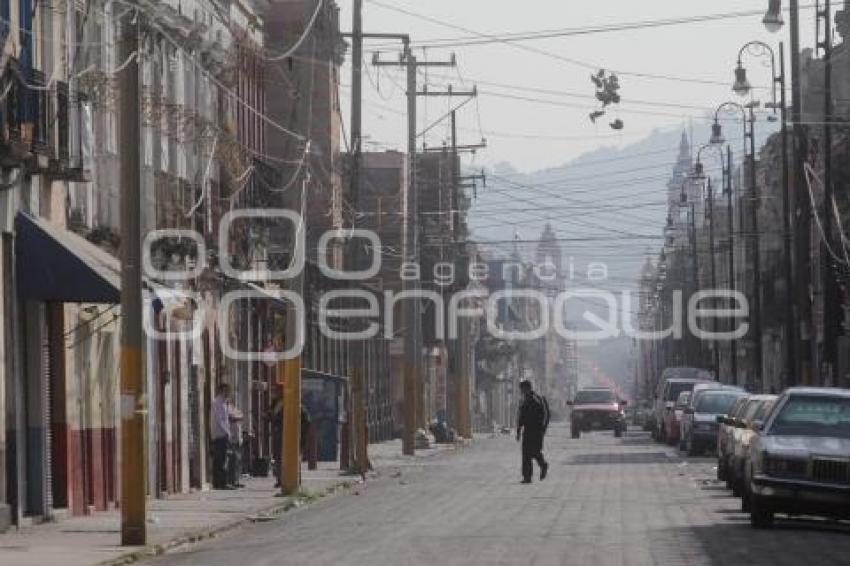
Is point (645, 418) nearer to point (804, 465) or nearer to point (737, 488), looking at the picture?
point (737, 488)

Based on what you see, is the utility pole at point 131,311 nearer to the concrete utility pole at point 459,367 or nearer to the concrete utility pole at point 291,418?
the concrete utility pole at point 291,418

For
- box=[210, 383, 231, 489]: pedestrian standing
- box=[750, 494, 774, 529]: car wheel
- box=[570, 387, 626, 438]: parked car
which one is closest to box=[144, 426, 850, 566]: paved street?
box=[750, 494, 774, 529]: car wheel

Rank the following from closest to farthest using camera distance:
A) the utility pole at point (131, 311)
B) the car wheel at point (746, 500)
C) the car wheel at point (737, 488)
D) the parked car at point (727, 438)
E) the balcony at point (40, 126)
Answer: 1. the utility pole at point (131, 311)
2. the balcony at point (40, 126)
3. the car wheel at point (746, 500)
4. the car wheel at point (737, 488)
5. the parked car at point (727, 438)

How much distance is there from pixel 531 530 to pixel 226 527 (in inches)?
218

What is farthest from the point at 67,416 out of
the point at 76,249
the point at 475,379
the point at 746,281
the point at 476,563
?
the point at 475,379

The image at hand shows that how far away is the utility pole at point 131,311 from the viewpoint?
27.9 m

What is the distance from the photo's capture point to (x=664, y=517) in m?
31.7

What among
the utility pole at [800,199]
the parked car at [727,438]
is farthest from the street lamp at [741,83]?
the parked car at [727,438]

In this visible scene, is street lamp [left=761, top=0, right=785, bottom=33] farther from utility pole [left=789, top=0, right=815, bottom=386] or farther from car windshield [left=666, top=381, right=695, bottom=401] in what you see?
car windshield [left=666, top=381, right=695, bottom=401]

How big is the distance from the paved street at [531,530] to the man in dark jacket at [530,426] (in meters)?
0.50

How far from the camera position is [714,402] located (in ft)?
197

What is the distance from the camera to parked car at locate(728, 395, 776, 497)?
108ft

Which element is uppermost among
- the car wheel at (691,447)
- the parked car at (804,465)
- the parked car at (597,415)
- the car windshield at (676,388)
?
the parked car at (804,465)

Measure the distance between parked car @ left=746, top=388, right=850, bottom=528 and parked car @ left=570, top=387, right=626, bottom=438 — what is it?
63.5 meters
